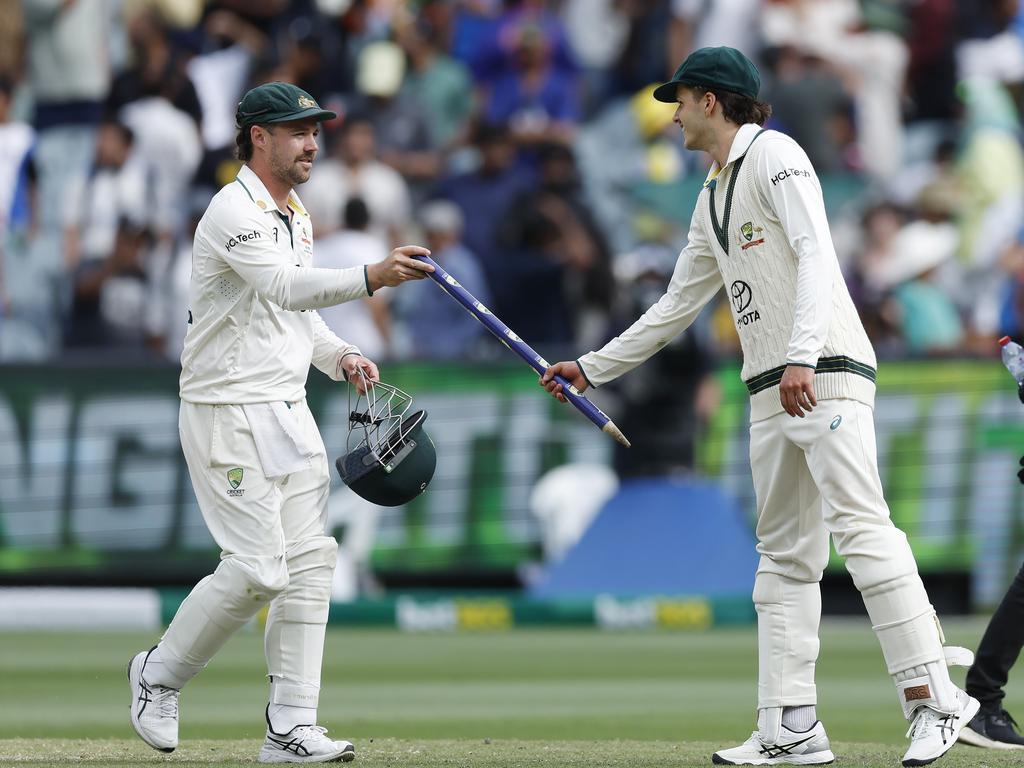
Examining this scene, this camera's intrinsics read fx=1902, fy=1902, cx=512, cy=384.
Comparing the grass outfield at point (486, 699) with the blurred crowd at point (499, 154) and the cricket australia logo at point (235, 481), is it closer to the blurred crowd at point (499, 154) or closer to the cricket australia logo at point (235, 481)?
the cricket australia logo at point (235, 481)

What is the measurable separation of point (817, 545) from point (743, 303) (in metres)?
0.86

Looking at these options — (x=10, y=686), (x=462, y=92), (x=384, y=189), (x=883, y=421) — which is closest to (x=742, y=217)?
(x=10, y=686)

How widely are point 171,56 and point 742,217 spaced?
10.3 m

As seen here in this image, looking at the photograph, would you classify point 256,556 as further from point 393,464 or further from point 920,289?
point 920,289

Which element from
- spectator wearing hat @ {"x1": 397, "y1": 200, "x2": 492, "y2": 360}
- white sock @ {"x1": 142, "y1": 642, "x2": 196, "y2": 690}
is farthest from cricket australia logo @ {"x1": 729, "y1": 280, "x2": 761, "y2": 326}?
spectator wearing hat @ {"x1": 397, "y1": 200, "x2": 492, "y2": 360}

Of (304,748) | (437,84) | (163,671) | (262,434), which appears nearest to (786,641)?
(304,748)

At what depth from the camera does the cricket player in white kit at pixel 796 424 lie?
6.11 meters

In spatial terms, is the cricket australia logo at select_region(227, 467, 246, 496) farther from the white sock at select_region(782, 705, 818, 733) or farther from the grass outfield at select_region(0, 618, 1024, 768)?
the white sock at select_region(782, 705, 818, 733)

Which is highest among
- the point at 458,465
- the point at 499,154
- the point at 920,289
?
the point at 499,154

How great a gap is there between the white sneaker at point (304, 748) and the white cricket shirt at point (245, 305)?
1.17 metres

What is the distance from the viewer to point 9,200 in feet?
48.9

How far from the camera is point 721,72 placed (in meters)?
6.48

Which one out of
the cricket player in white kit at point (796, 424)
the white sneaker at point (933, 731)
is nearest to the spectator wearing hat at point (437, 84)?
the cricket player in white kit at point (796, 424)

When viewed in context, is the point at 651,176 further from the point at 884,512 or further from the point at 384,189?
the point at 884,512
